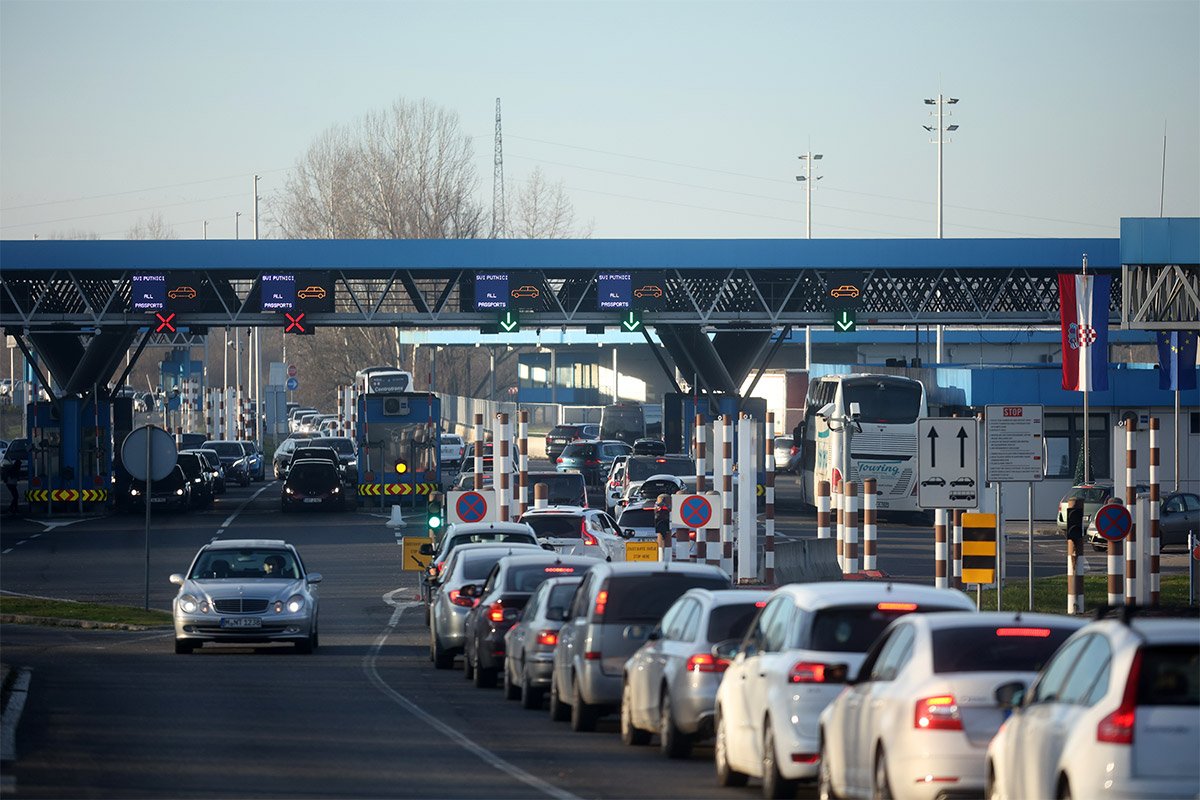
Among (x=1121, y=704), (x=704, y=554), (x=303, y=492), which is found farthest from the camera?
(x=303, y=492)

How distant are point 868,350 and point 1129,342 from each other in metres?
22.2

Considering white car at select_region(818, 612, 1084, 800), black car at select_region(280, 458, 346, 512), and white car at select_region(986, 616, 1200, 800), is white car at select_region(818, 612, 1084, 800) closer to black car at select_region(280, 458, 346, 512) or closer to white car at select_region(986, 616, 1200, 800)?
white car at select_region(986, 616, 1200, 800)

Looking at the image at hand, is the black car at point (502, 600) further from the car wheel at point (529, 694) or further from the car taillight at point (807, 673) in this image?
the car taillight at point (807, 673)

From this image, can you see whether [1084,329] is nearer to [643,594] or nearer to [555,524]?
[555,524]

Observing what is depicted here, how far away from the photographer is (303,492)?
54562mm

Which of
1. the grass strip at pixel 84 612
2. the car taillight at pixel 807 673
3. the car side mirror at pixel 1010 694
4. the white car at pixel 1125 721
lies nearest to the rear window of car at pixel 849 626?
the car taillight at pixel 807 673

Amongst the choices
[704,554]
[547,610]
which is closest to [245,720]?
[547,610]

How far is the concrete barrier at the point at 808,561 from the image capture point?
3284 centimetres

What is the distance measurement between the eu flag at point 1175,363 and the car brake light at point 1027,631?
119 feet

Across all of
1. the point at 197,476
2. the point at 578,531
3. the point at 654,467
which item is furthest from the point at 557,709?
the point at 197,476

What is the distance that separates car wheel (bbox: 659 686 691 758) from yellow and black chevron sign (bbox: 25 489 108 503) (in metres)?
43.4

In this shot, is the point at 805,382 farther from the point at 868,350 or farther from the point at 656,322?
the point at 656,322

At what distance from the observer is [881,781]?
1044cm

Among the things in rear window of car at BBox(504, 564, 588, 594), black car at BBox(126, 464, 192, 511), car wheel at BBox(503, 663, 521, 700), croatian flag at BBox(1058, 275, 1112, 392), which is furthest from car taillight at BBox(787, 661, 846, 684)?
black car at BBox(126, 464, 192, 511)
